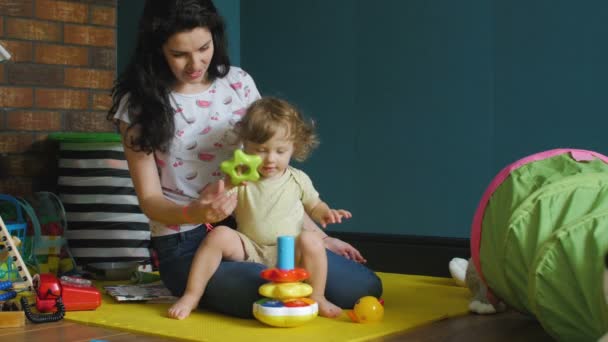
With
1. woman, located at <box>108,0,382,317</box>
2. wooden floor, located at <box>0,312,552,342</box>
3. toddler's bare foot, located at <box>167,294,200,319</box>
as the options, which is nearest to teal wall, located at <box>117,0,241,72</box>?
woman, located at <box>108,0,382,317</box>

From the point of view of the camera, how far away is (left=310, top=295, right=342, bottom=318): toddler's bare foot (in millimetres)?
2039

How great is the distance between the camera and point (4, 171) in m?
3.18

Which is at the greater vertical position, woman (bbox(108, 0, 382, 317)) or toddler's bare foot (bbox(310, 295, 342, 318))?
woman (bbox(108, 0, 382, 317))

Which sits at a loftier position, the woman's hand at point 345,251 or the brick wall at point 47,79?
the brick wall at point 47,79

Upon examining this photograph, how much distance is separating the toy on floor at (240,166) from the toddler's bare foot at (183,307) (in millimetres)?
321

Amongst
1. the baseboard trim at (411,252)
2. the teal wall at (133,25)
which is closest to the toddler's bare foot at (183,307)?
the baseboard trim at (411,252)

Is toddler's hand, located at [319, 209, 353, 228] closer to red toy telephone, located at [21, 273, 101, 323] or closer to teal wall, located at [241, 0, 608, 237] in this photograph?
red toy telephone, located at [21, 273, 101, 323]

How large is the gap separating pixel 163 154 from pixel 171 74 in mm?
211

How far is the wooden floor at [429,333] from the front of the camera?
73.3 inches

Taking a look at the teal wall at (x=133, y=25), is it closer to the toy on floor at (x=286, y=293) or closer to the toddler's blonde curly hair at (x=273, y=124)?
the toddler's blonde curly hair at (x=273, y=124)

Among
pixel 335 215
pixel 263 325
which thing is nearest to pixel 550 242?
pixel 335 215

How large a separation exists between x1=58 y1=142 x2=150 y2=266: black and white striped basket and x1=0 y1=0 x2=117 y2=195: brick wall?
0.28m

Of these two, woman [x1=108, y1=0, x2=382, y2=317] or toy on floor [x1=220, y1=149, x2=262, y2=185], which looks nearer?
toy on floor [x1=220, y1=149, x2=262, y2=185]

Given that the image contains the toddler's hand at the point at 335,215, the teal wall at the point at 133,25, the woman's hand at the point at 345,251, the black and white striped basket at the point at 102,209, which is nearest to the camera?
the toddler's hand at the point at 335,215
